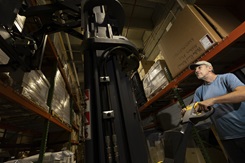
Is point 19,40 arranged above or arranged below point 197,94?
above

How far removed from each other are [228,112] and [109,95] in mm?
1603

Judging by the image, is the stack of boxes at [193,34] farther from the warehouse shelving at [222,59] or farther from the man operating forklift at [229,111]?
the man operating forklift at [229,111]

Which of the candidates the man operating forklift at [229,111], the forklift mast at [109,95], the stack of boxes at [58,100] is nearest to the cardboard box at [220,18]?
the man operating forklift at [229,111]

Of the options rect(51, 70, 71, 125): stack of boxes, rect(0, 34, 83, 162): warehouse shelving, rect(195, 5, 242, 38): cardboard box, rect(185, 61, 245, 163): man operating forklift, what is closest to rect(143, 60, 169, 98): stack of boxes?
rect(185, 61, 245, 163): man operating forklift

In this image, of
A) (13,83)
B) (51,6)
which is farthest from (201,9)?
(13,83)

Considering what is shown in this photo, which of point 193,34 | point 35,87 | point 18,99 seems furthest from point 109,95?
point 193,34

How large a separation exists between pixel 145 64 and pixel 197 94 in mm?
1923

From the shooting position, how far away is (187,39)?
2164mm

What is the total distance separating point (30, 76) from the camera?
5.29 feet

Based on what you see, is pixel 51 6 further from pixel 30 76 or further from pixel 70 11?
pixel 30 76

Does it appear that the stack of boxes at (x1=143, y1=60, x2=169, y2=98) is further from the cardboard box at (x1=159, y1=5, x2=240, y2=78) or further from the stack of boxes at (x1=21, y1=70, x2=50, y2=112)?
the stack of boxes at (x1=21, y1=70, x2=50, y2=112)

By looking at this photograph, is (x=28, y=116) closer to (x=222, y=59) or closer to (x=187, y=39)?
(x=187, y=39)

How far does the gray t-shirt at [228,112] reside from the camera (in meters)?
1.65

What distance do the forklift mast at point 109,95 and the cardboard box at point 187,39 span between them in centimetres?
127
